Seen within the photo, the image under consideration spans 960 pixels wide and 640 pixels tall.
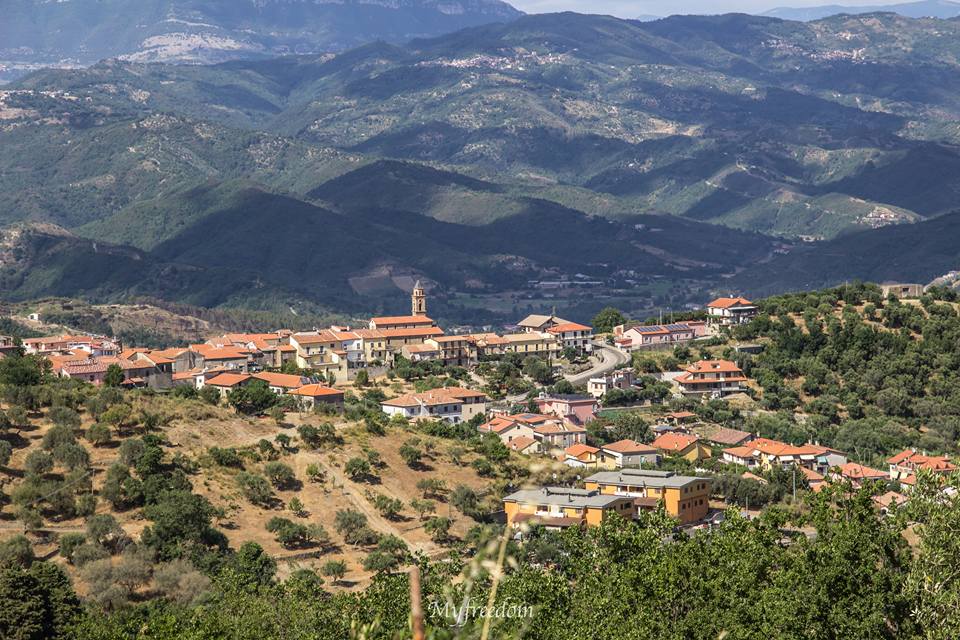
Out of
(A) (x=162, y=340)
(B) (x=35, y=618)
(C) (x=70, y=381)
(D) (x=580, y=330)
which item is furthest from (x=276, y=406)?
(A) (x=162, y=340)

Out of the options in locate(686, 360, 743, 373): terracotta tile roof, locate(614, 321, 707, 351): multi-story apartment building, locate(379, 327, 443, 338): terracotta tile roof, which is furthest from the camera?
locate(614, 321, 707, 351): multi-story apartment building

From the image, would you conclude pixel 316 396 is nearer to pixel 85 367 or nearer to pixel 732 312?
pixel 85 367

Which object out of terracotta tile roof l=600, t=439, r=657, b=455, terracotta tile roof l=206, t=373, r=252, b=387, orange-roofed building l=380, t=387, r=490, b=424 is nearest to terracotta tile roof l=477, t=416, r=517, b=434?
orange-roofed building l=380, t=387, r=490, b=424

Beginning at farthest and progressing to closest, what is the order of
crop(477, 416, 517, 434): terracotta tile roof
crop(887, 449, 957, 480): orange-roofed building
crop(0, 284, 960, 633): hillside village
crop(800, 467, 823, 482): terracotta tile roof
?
crop(477, 416, 517, 434): terracotta tile roof
crop(887, 449, 957, 480): orange-roofed building
crop(800, 467, 823, 482): terracotta tile roof
crop(0, 284, 960, 633): hillside village

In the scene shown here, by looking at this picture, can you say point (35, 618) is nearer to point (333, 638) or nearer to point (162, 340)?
point (333, 638)

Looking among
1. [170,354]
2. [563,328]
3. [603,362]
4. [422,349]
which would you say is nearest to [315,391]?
[170,354]

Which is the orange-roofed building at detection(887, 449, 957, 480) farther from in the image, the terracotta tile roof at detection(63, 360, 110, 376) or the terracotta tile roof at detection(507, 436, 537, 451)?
the terracotta tile roof at detection(63, 360, 110, 376)
